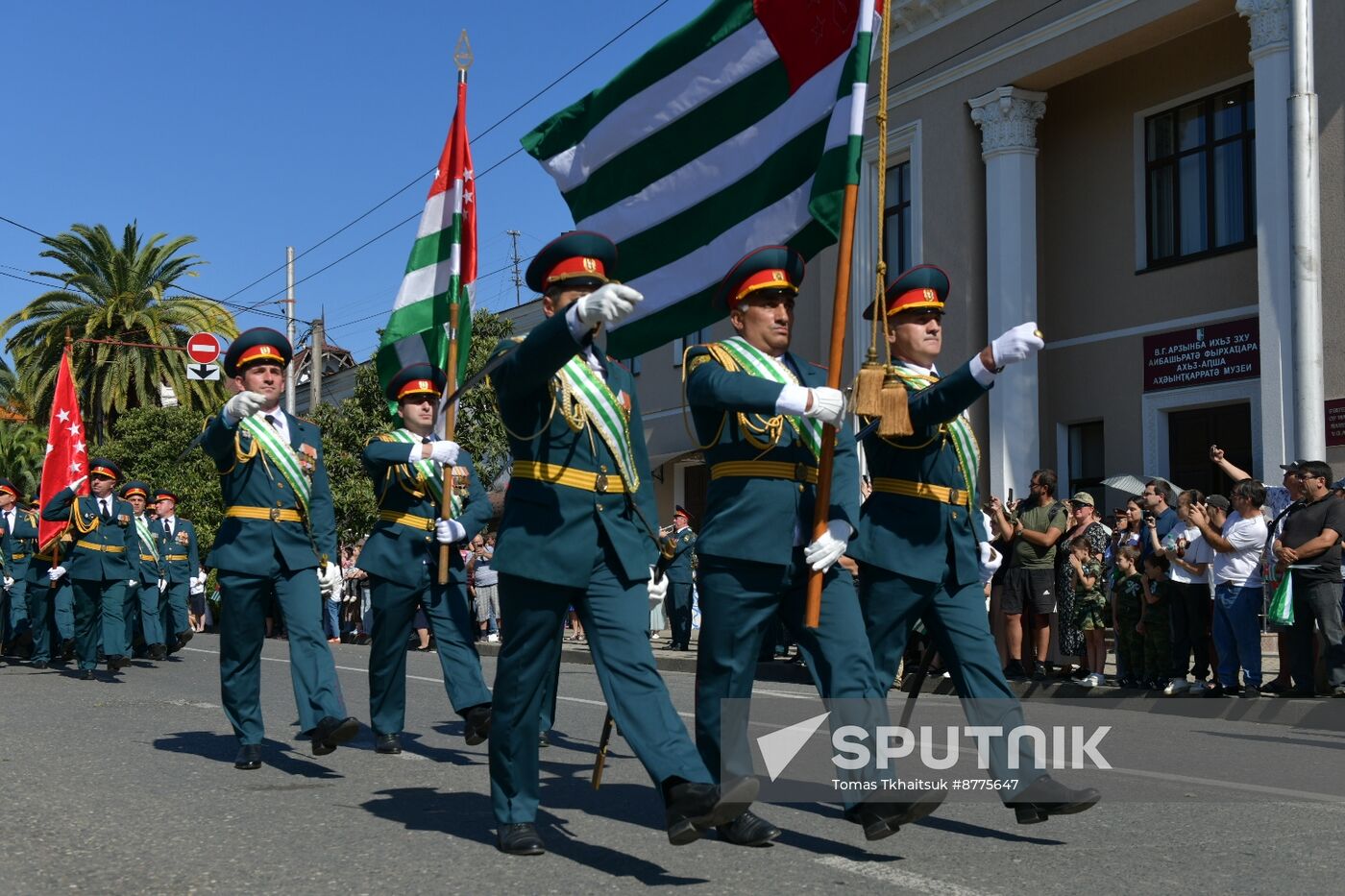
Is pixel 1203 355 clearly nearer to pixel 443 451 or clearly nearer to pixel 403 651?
pixel 403 651

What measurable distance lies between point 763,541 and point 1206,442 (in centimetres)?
1621

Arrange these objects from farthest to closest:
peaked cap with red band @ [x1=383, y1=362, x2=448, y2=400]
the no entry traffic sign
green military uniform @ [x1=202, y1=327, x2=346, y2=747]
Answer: the no entry traffic sign → peaked cap with red band @ [x1=383, y1=362, x2=448, y2=400] → green military uniform @ [x1=202, y1=327, x2=346, y2=747]

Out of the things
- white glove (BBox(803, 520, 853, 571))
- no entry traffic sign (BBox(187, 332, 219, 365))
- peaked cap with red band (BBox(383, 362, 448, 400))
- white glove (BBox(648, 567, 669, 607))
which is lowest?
white glove (BBox(648, 567, 669, 607))

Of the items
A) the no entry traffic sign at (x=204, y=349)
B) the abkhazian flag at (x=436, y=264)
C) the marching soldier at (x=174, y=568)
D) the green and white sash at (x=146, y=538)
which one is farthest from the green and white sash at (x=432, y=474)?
the no entry traffic sign at (x=204, y=349)

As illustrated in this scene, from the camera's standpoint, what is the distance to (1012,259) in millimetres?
22172

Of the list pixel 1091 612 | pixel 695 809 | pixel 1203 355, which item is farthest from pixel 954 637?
pixel 1203 355

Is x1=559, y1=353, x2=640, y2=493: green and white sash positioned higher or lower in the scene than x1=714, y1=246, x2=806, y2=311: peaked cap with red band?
lower

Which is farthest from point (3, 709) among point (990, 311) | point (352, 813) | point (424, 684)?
point (990, 311)

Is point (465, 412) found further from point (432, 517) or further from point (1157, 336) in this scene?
point (432, 517)

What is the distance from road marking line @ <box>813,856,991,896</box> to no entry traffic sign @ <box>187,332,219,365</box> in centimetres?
3211

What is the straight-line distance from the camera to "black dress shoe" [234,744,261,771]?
7754 millimetres

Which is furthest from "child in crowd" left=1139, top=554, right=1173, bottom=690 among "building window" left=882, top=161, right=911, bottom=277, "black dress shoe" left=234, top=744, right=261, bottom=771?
"building window" left=882, top=161, right=911, bottom=277

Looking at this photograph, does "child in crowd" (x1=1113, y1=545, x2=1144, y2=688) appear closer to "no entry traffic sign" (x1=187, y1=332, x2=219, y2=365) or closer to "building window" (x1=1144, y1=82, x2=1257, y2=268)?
"building window" (x1=1144, y1=82, x2=1257, y2=268)

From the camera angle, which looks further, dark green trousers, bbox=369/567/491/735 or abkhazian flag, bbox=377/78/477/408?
abkhazian flag, bbox=377/78/477/408
